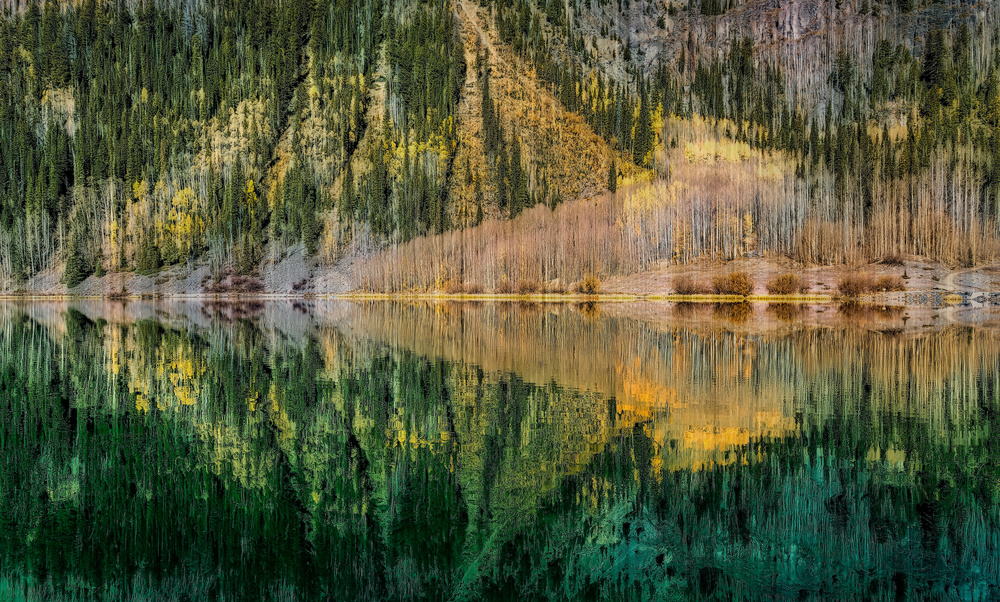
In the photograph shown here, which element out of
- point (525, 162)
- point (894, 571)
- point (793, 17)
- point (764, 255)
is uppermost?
point (793, 17)

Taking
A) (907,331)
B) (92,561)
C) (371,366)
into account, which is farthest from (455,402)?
(907,331)

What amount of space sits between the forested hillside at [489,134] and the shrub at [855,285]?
10.1m

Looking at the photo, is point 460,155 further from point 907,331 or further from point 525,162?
point 907,331

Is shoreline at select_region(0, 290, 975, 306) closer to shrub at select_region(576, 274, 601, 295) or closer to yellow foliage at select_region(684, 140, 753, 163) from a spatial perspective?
shrub at select_region(576, 274, 601, 295)

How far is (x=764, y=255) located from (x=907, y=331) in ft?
194

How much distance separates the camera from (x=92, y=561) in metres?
9.09

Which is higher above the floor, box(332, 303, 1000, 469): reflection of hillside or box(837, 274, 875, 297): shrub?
box(837, 274, 875, 297): shrub

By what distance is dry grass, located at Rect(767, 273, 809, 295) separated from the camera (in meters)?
84.6

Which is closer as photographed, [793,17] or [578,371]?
[578,371]

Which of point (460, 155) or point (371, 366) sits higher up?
point (460, 155)

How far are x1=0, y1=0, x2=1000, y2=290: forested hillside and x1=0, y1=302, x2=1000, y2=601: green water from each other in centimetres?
7516

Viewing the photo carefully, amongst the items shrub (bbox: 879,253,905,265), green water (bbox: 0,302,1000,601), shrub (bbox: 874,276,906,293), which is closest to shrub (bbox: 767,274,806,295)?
shrub (bbox: 874,276,906,293)

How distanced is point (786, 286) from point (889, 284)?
32.2 ft

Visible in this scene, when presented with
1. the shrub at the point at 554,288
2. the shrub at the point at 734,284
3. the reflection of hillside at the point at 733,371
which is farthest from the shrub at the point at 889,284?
the reflection of hillside at the point at 733,371
